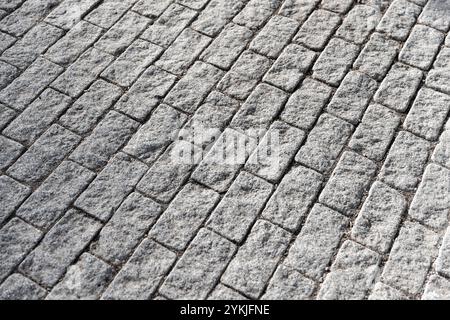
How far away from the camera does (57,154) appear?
173 inches

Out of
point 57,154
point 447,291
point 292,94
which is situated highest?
point 57,154

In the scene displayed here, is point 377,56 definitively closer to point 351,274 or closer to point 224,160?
point 224,160

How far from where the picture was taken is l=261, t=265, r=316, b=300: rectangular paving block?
3.70m

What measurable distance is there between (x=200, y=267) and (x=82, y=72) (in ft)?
7.33

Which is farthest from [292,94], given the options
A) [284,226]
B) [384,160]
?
[284,226]

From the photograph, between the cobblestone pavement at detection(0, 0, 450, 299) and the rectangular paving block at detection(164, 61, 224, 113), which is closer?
the cobblestone pavement at detection(0, 0, 450, 299)

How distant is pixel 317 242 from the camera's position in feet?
12.9

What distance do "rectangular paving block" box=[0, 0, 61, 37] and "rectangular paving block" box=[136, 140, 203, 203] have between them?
2145mm

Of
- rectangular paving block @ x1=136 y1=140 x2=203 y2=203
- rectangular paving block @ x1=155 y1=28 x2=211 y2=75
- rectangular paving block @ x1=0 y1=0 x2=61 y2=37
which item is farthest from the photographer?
rectangular paving block @ x1=0 y1=0 x2=61 y2=37

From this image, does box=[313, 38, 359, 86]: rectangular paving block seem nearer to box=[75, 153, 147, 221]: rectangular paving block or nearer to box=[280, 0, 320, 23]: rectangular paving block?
box=[280, 0, 320, 23]: rectangular paving block

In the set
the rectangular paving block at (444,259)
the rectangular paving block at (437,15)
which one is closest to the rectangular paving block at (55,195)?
the rectangular paving block at (444,259)

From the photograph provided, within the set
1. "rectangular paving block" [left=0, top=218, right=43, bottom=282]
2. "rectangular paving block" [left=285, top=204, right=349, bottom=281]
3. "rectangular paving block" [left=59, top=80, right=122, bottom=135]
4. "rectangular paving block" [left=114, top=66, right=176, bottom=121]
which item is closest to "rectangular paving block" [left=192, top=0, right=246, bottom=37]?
"rectangular paving block" [left=114, top=66, right=176, bottom=121]

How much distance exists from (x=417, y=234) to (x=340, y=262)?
25.1 inches
